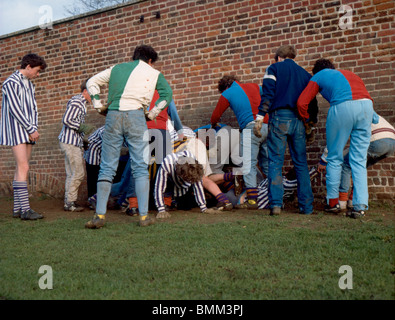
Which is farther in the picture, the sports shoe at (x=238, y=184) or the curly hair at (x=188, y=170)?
the sports shoe at (x=238, y=184)

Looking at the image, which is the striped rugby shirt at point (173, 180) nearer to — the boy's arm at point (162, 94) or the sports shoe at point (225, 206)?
the sports shoe at point (225, 206)

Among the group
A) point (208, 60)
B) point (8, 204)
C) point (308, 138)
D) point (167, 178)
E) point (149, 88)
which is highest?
point (208, 60)

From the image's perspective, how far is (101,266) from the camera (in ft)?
10.1

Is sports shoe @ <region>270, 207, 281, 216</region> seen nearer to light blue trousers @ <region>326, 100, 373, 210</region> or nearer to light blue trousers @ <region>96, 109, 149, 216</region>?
light blue trousers @ <region>326, 100, 373, 210</region>

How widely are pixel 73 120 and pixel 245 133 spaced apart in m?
2.65

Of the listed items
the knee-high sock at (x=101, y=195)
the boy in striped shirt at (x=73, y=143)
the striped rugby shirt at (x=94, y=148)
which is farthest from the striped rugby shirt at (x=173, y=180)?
the boy in striped shirt at (x=73, y=143)

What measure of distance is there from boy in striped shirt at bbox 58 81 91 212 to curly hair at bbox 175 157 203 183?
80.3 inches

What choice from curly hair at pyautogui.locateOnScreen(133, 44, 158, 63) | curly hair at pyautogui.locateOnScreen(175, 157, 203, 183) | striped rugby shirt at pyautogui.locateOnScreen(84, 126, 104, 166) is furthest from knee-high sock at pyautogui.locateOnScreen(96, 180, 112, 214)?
striped rugby shirt at pyautogui.locateOnScreen(84, 126, 104, 166)

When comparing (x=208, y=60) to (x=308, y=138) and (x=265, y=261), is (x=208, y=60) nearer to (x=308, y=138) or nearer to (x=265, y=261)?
(x=308, y=138)

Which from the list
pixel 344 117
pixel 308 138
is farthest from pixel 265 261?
pixel 308 138

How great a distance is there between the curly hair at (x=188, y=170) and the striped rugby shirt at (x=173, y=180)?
0.11m

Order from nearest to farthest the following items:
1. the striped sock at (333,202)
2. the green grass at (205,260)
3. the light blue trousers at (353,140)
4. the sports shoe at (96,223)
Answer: the green grass at (205,260)
the sports shoe at (96,223)
the light blue trousers at (353,140)
the striped sock at (333,202)

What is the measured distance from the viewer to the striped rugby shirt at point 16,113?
17.5 feet

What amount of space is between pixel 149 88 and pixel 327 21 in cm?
316
